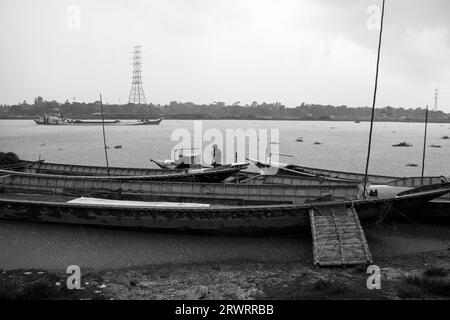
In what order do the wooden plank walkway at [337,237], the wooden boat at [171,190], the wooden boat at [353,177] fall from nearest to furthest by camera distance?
the wooden plank walkway at [337,237], the wooden boat at [171,190], the wooden boat at [353,177]

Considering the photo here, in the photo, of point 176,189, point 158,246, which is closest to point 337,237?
point 158,246

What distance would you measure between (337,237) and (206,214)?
543 centimetres

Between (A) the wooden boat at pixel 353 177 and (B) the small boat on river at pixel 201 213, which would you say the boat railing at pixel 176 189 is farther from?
(A) the wooden boat at pixel 353 177

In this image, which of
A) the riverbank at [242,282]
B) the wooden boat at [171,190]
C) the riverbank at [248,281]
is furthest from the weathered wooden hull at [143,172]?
the riverbank at [242,282]

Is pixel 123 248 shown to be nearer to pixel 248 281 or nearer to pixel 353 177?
pixel 248 281

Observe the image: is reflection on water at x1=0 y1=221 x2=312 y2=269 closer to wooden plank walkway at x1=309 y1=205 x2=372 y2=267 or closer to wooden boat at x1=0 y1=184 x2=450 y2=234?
wooden boat at x1=0 y1=184 x2=450 y2=234

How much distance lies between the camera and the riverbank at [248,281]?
1127 cm

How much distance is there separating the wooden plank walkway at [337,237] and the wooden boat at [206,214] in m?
0.42

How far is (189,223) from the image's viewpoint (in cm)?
1725

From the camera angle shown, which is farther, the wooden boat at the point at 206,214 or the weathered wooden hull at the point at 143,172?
the weathered wooden hull at the point at 143,172

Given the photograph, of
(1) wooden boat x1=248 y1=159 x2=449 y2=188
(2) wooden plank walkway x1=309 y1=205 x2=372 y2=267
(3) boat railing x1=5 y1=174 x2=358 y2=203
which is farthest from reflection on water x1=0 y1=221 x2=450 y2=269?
(1) wooden boat x1=248 y1=159 x2=449 y2=188

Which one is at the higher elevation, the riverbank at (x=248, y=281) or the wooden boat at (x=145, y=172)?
the wooden boat at (x=145, y=172)

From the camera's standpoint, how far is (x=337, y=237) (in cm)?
1441
